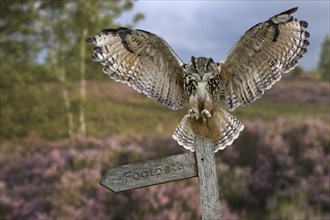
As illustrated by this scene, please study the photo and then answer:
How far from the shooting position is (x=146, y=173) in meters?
3.04

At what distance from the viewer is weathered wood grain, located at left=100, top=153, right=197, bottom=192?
3.00 metres

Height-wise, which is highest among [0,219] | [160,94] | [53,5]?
[53,5]

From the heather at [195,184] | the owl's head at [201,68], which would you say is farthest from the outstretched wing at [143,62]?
the heather at [195,184]

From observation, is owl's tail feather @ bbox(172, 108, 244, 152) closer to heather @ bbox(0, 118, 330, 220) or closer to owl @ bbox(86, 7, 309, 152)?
owl @ bbox(86, 7, 309, 152)

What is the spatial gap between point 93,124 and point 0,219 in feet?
39.7

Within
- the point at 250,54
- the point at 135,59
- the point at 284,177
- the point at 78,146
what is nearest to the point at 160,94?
the point at 135,59

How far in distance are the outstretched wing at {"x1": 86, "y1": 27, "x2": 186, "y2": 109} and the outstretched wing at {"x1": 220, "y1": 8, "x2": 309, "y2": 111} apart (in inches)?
10.8

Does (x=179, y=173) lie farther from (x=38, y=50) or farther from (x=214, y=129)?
(x=38, y=50)

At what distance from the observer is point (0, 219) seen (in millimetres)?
10820

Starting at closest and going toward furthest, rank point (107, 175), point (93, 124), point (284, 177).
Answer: point (107, 175) → point (284, 177) → point (93, 124)

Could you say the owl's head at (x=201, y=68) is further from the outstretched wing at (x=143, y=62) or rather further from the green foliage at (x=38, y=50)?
the green foliage at (x=38, y=50)

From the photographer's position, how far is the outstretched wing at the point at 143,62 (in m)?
3.32

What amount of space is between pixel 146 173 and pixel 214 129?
19.7 inches

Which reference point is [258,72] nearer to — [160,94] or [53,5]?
[160,94]
